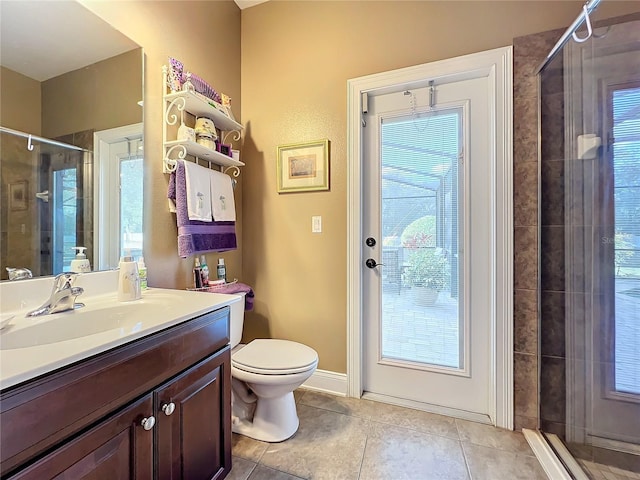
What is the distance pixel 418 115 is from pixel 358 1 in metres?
0.82

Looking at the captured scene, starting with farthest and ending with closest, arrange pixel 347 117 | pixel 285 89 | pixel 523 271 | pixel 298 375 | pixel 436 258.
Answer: pixel 285 89 < pixel 347 117 < pixel 436 258 < pixel 523 271 < pixel 298 375

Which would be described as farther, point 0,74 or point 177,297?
point 177,297

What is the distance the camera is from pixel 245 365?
53.8 inches

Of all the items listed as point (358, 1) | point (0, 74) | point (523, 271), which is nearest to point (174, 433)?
point (0, 74)

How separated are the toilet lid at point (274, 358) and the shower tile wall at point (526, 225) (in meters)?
1.11

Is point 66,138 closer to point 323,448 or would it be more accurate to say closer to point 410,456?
point 323,448

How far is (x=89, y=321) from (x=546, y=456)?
6.56ft

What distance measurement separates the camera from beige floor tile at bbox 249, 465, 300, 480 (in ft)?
3.93

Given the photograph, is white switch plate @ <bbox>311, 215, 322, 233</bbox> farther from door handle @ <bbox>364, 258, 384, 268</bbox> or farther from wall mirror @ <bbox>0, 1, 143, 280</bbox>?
wall mirror @ <bbox>0, 1, 143, 280</bbox>

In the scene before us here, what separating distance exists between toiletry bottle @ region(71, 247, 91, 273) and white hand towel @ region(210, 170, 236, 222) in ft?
2.11

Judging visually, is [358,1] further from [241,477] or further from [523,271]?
[241,477]

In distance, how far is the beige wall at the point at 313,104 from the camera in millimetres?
1636

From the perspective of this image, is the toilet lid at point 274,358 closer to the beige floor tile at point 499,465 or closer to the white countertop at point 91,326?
the white countertop at point 91,326

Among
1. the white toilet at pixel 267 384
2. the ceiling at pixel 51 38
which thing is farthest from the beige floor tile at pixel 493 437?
the ceiling at pixel 51 38
